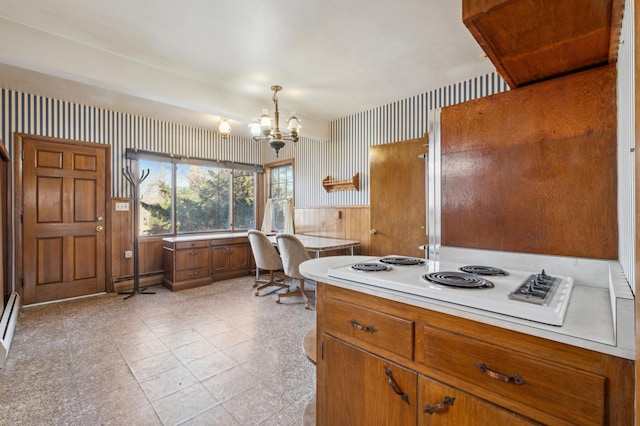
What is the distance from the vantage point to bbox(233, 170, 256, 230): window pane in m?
5.80

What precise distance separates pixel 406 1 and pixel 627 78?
1.66m

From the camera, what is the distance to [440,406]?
3.02ft

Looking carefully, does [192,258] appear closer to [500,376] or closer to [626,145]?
[500,376]

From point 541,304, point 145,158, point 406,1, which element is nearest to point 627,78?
point 541,304

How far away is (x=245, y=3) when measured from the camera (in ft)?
6.81

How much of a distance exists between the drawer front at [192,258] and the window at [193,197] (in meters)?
0.75

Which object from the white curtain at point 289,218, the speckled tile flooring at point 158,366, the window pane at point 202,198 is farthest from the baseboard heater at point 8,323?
the white curtain at point 289,218

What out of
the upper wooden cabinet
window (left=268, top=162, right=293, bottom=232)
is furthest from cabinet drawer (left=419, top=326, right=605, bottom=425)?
window (left=268, top=162, right=293, bottom=232)

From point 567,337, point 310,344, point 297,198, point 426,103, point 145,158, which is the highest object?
point 426,103

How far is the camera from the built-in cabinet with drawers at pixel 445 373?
0.68 meters

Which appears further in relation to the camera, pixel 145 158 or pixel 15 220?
pixel 145 158

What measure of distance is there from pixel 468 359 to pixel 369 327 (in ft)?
1.20

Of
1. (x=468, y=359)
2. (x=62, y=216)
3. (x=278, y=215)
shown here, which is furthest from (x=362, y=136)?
(x=62, y=216)

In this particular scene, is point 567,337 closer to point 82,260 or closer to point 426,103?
point 426,103
